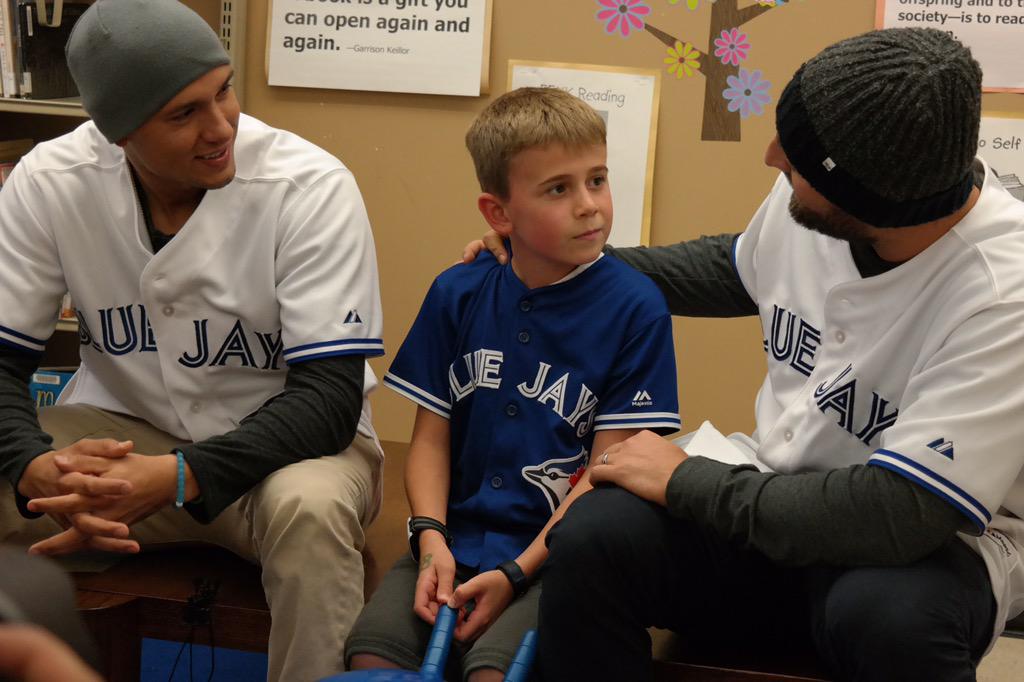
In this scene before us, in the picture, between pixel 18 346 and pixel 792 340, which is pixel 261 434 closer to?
pixel 18 346

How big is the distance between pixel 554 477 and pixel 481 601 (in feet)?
0.73

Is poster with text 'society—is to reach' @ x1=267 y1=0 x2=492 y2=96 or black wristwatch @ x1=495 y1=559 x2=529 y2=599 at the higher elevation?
poster with text 'society—is to reach' @ x1=267 y1=0 x2=492 y2=96

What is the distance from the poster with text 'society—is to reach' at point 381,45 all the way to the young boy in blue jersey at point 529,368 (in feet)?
3.58

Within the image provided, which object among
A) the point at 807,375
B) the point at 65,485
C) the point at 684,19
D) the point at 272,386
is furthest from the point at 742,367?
the point at 65,485

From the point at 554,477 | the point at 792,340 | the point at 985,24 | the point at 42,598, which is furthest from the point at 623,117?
the point at 42,598

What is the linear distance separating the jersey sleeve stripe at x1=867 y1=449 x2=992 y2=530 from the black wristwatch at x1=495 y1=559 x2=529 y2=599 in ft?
1.70

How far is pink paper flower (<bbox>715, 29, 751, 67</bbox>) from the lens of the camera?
2.65 meters

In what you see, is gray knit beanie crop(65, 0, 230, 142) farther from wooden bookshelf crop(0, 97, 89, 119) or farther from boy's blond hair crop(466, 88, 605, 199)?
wooden bookshelf crop(0, 97, 89, 119)

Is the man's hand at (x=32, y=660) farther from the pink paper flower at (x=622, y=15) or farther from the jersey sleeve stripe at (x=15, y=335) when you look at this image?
the pink paper flower at (x=622, y=15)

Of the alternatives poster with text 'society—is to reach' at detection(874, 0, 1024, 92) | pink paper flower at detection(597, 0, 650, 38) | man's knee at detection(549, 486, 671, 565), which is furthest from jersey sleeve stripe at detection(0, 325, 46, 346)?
poster with text 'society—is to reach' at detection(874, 0, 1024, 92)

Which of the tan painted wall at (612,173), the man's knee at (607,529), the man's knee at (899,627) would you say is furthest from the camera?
the tan painted wall at (612,173)

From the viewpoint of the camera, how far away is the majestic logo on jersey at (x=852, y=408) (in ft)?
4.79

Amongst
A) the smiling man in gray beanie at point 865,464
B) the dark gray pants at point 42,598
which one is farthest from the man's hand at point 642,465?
the dark gray pants at point 42,598

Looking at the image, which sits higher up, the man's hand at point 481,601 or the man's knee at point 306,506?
the man's knee at point 306,506
